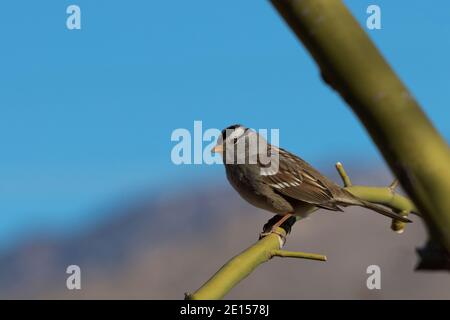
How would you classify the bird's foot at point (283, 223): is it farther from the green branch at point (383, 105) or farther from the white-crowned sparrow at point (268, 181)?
the green branch at point (383, 105)

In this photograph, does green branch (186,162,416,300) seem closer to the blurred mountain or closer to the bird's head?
the bird's head

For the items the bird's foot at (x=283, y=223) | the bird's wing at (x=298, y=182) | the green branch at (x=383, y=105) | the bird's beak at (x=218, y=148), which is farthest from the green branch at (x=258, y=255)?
the bird's wing at (x=298, y=182)

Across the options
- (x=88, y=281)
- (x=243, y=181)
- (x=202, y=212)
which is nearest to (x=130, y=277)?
(x=88, y=281)

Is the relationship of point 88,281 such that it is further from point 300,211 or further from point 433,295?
point 300,211

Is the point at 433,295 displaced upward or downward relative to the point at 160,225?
downward

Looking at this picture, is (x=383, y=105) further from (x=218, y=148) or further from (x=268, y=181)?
(x=268, y=181)
